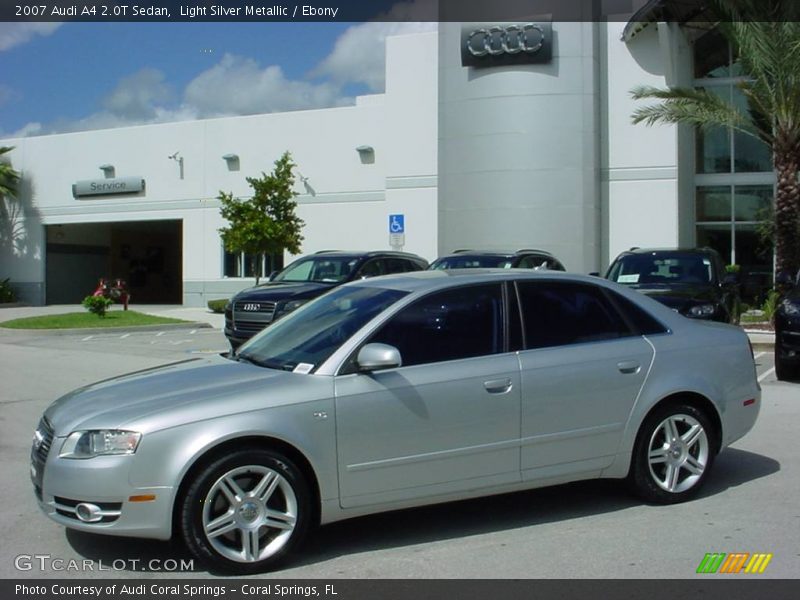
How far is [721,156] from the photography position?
29344 millimetres

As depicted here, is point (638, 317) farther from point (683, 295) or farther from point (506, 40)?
point (506, 40)

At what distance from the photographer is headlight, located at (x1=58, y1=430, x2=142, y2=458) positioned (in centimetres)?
473

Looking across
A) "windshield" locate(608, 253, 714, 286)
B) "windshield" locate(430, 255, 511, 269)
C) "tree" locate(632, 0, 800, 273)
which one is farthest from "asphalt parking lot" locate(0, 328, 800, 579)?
"tree" locate(632, 0, 800, 273)

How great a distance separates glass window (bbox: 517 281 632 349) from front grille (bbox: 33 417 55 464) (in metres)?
2.92

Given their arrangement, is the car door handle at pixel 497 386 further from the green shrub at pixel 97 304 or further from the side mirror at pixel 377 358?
the green shrub at pixel 97 304

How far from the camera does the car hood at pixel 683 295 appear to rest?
11844 millimetres

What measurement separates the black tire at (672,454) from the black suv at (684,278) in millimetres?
5855

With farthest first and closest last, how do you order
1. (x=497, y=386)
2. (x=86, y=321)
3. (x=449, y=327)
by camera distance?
(x=86, y=321) → (x=449, y=327) → (x=497, y=386)

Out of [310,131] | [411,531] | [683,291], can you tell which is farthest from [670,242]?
[411,531]

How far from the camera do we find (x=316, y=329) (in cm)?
582

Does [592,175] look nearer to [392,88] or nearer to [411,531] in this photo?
[392,88]

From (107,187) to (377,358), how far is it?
33.9 metres

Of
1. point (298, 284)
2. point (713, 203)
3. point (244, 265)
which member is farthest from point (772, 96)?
point (244, 265)
